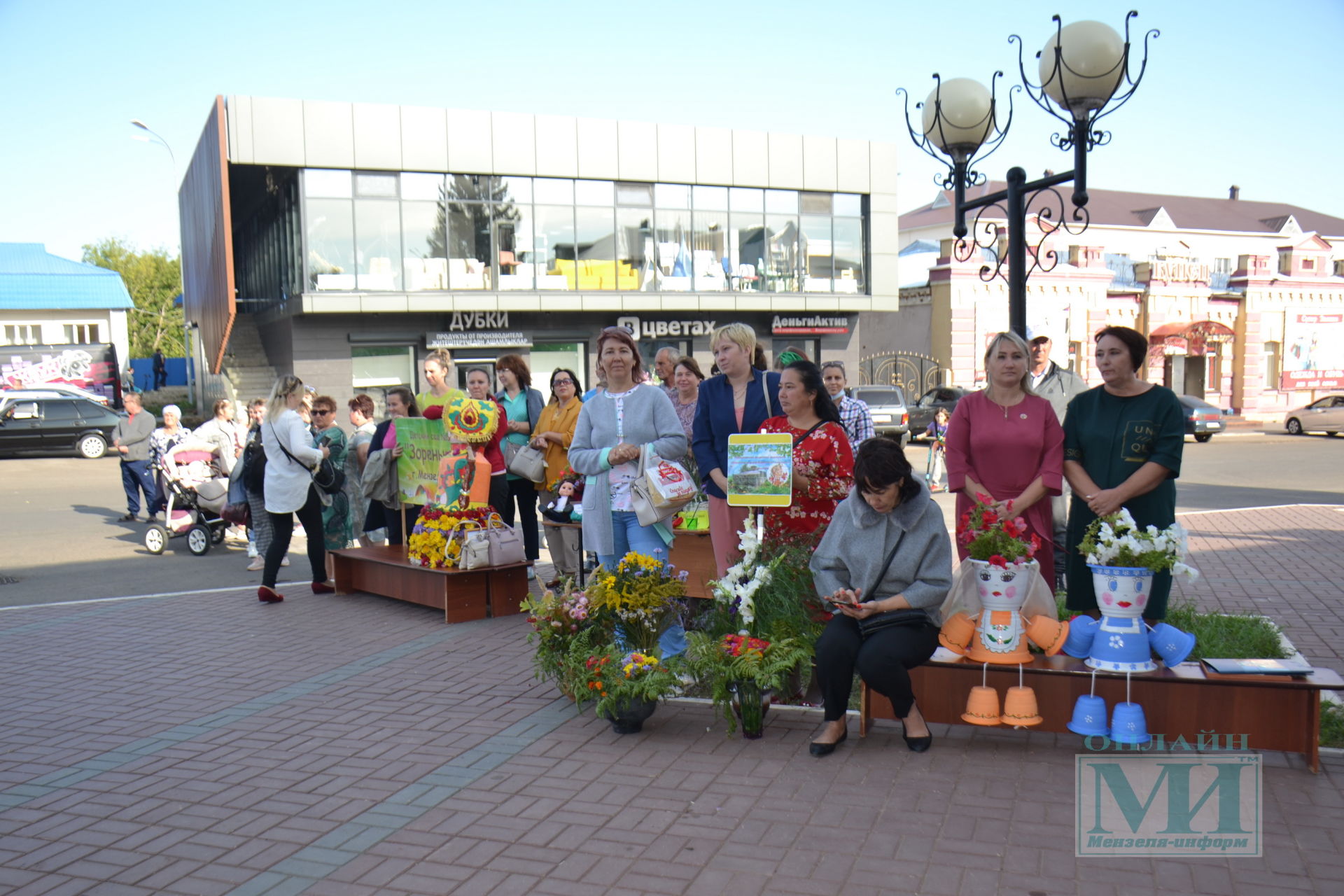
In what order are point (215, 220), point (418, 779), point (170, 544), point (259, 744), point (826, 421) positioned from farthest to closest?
point (215, 220) → point (170, 544) → point (826, 421) → point (259, 744) → point (418, 779)

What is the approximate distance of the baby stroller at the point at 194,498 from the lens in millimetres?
11969

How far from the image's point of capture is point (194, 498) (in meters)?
12.1

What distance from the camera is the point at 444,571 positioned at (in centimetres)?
789

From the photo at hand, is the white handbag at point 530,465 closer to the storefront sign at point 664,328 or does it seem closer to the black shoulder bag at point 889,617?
the black shoulder bag at point 889,617

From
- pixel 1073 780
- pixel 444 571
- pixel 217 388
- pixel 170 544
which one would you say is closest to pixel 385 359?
pixel 217 388

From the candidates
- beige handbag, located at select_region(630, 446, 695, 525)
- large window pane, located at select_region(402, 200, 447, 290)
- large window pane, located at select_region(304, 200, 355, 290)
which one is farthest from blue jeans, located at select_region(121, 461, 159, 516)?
large window pane, located at select_region(402, 200, 447, 290)

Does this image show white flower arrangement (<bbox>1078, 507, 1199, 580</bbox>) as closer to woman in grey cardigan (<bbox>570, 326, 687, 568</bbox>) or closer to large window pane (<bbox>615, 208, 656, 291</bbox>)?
woman in grey cardigan (<bbox>570, 326, 687, 568</bbox>)

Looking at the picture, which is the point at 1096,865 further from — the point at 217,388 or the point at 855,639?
the point at 217,388

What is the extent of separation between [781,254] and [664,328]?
4356mm

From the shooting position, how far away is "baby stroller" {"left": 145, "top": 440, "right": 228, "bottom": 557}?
1197 cm

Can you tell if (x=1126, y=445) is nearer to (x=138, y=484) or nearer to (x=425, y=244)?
(x=138, y=484)

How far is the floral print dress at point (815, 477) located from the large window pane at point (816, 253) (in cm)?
2728

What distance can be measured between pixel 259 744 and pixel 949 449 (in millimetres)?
3999

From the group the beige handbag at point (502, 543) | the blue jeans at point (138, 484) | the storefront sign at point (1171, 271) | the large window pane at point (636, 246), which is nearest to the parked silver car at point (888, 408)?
the large window pane at point (636, 246)
